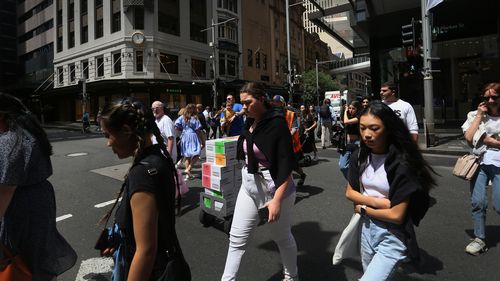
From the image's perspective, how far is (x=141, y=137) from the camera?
178 cm

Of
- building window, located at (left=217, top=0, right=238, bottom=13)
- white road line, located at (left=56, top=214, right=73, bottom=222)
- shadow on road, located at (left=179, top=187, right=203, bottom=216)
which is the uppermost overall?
building window, located at (left=217, top=0, right=238, bottom=13)

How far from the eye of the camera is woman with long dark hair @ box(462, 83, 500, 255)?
353 cm

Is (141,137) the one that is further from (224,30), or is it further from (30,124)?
(224,30)

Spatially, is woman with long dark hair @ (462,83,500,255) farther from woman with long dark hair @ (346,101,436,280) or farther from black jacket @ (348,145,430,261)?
black jacket @ (348,145,430,261)

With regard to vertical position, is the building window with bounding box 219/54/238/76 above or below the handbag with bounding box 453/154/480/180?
above

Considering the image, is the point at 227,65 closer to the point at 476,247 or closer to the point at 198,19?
the point at 198,19

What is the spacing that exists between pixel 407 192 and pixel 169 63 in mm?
32432

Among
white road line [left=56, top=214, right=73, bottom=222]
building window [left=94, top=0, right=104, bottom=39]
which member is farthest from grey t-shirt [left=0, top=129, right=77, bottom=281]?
building window [left=94, top=0, right=104, bottom=39]

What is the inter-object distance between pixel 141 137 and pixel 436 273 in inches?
122

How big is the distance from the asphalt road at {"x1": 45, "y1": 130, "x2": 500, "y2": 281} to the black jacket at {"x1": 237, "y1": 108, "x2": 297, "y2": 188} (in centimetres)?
113

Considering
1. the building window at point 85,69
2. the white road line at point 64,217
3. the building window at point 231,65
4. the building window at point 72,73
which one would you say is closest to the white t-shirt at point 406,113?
the white road line at point 64,217

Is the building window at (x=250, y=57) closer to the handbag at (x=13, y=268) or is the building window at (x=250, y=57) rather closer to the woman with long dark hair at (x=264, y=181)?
the woman with long dark hair at (x=264, y=181)

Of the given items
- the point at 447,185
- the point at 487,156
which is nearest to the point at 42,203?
the point at 487,156

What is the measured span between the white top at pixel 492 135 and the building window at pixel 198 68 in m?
32.4
